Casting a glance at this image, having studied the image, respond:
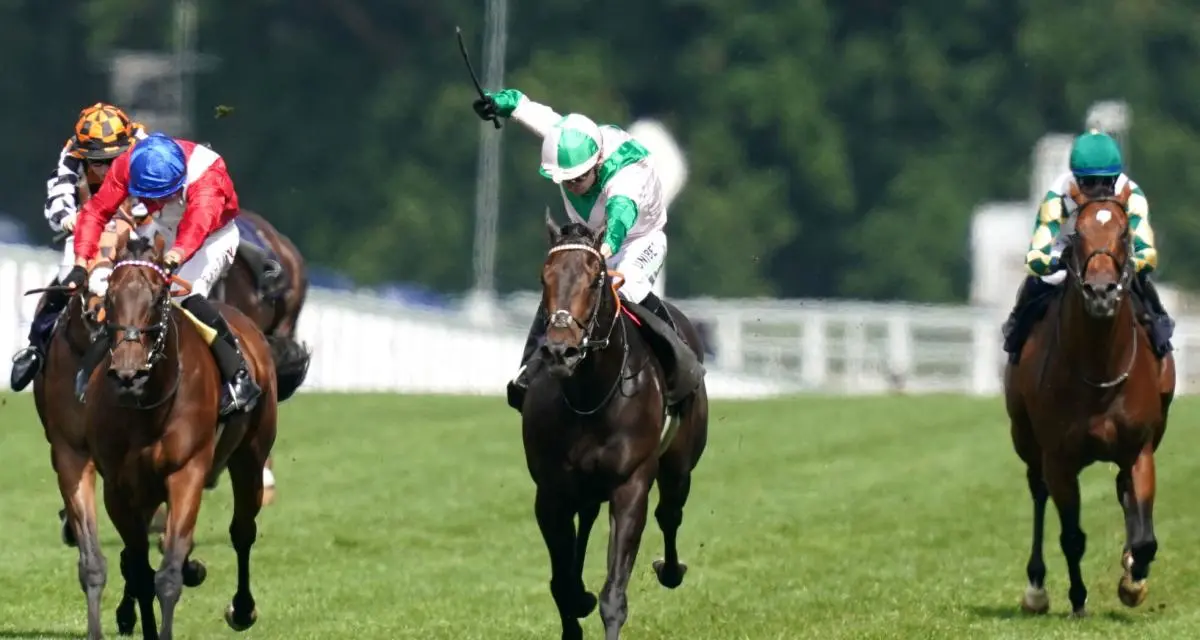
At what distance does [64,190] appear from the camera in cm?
1287

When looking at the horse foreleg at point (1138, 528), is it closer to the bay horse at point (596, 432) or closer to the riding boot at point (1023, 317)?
the riding boot at point (1023, 317)

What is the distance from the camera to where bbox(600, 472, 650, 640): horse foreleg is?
10.2 meters

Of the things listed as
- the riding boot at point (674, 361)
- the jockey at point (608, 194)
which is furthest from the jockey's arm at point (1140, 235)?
the riding boot at point (674, 361)

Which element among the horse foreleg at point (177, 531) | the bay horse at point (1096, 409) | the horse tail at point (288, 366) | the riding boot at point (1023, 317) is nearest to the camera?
the horse foreleg at point (177, 531)

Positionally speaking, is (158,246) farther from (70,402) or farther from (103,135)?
(103,135)

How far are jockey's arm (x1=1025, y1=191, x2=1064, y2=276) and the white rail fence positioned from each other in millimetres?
18401

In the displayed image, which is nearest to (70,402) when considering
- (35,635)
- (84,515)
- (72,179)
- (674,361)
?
(84,515)

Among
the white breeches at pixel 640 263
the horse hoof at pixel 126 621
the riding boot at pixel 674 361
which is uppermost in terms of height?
the white breeches at pixel 640 263

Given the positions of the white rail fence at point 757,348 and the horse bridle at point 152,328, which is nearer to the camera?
the horse bridle at point 152,328

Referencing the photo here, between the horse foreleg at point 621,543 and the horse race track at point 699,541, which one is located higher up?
the horse foreleg at point 621,543

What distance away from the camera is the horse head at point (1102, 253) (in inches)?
446

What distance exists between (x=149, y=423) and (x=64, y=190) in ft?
8.86

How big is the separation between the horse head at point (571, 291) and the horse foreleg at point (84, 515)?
7.00 feet

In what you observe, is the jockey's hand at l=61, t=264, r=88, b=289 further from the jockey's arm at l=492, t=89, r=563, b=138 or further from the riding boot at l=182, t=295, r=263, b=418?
the jockey's arm at l=492, t=89, r=563, b=138
